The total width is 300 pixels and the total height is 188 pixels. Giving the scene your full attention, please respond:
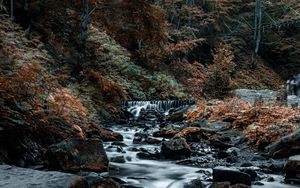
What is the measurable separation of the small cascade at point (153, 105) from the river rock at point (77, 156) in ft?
33.7

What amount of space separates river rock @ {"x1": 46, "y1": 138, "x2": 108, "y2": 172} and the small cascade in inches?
404

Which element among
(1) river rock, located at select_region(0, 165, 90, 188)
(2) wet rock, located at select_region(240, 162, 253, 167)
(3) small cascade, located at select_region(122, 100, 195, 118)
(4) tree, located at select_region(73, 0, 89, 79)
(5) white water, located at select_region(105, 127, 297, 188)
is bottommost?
(5) white water, located at select_region(105, 127, 297, 188)

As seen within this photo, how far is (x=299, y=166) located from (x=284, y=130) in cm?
357

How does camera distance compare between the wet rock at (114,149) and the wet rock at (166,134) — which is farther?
the wet rock at (166,134)

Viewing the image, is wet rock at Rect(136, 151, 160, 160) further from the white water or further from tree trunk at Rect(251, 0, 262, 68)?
tree trunk at Rect(251, 0, 262, 68)

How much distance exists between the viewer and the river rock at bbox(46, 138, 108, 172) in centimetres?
670

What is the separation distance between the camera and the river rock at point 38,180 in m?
4.29

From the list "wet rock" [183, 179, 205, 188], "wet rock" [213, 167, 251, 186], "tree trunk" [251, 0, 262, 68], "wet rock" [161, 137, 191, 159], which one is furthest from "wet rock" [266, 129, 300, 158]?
"tree trunk" [251, 0, 262, 68]

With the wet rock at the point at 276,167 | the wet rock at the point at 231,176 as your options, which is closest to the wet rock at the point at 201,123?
the wet rock at the point at 276,167

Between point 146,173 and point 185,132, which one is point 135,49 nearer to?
point 185,132

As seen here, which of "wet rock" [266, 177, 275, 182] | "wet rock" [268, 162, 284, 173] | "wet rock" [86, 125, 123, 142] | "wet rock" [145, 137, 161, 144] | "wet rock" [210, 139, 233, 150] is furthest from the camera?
"wet rock" [145, 137, 161, 144]

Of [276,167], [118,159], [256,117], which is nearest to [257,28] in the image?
[256,117]

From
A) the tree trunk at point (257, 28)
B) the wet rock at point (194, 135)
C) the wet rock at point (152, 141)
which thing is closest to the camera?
the wet rock at point (152, 141)

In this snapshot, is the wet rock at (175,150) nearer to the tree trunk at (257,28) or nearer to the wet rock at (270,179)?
the wet rock at (270,179)
